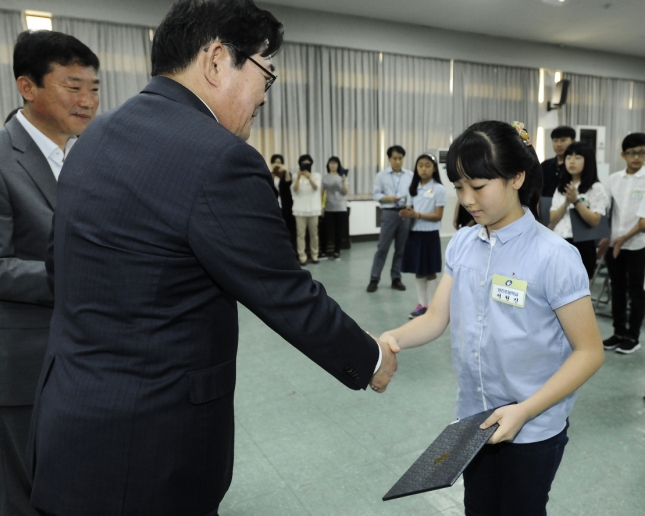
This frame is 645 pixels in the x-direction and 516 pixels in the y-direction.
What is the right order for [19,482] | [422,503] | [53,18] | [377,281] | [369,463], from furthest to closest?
[53,18] → [377,281] → [369,463] → [422,503] → [19,482]

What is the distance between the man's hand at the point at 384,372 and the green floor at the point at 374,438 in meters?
0.91

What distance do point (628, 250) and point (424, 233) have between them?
1.58 meters

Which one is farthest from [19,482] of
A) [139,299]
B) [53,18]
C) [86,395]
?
[53,18]

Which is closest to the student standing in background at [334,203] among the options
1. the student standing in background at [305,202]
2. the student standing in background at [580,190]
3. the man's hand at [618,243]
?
the student standing in background at [305,202]

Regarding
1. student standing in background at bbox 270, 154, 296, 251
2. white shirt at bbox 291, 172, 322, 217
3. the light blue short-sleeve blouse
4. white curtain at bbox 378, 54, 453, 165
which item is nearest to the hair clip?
the light blue short-sleeve blouse

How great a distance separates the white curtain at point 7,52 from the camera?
23.0ft

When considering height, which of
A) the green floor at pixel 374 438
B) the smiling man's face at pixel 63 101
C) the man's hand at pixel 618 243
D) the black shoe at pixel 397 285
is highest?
the smiling man's face at pixel 63 101

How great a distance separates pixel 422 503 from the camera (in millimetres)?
1979

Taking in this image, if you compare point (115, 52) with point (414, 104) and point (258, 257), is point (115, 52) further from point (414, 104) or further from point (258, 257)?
point (258, 257)

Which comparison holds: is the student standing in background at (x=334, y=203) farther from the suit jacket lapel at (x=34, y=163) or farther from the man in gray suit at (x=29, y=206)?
the suit jacket lapel at (x=34, y=163)

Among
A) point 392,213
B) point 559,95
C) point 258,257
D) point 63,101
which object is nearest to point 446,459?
point 258,257

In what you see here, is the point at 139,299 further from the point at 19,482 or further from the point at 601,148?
the point at 601,148

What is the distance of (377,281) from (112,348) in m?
4.86

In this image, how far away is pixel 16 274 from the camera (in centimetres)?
133
